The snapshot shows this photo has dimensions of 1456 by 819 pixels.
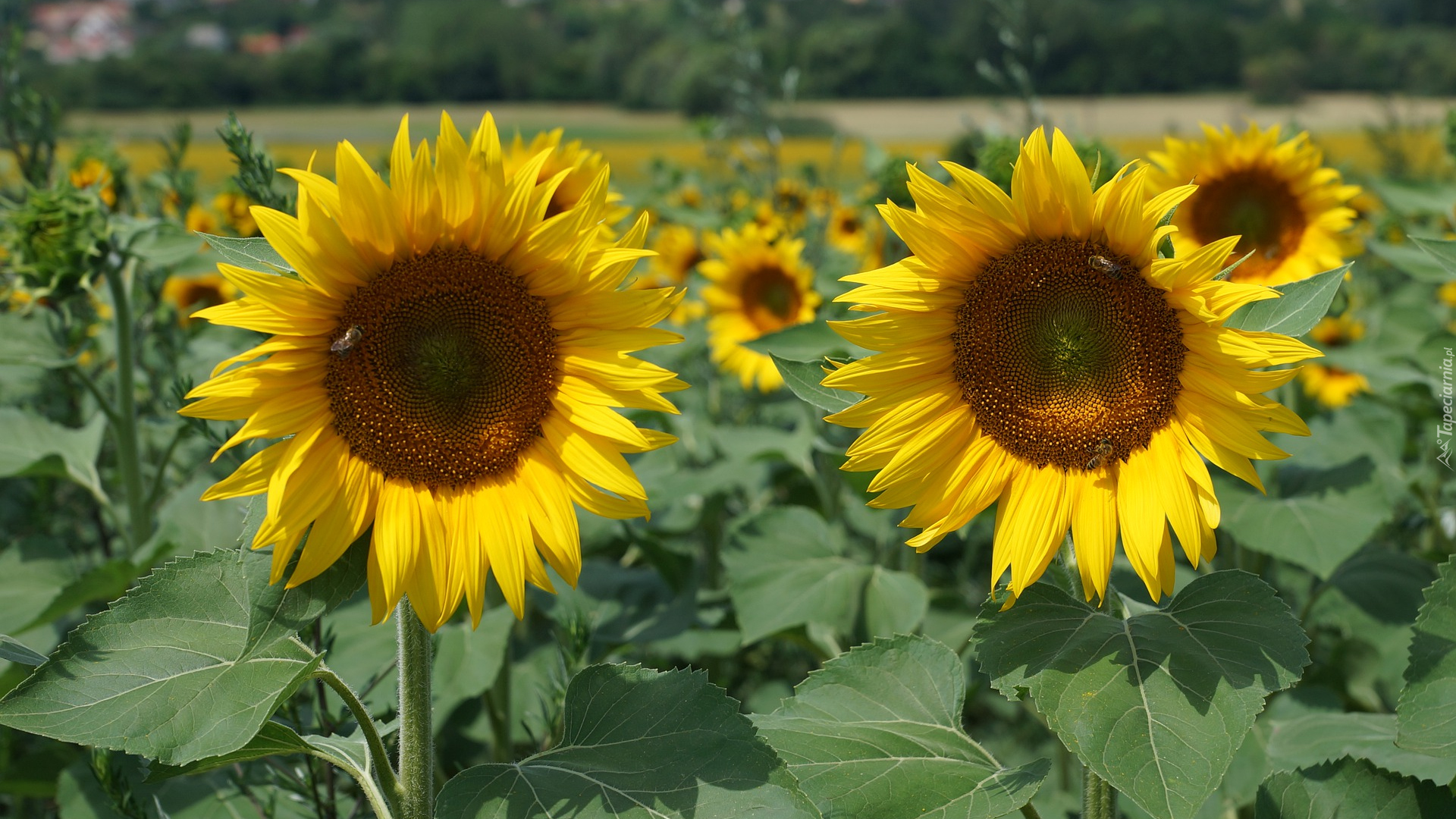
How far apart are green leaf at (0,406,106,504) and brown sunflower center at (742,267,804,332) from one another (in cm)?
279

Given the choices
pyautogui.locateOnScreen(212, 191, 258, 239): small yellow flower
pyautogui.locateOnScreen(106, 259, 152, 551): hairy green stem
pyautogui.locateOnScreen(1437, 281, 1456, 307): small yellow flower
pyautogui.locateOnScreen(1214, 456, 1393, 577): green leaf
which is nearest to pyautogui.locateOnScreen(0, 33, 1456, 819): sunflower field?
pyautogui.locateOnScreen(106, 259, 152, 551): hairy green stem

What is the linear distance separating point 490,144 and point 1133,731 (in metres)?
1.30

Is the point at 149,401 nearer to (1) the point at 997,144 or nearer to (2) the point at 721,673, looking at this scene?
(2) the point at 721,673

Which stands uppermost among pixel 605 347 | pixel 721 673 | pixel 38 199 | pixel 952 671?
pixel 38 199

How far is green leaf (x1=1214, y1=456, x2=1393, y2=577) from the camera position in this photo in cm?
269

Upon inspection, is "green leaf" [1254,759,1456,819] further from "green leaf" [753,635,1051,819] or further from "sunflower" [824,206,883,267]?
"sunflower" [824,206,883,267]

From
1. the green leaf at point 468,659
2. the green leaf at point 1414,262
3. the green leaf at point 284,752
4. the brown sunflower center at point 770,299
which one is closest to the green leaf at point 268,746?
the green leaf at point 284,752

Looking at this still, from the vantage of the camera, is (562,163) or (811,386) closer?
(811,386)

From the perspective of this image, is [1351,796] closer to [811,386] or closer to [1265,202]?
[811,386]

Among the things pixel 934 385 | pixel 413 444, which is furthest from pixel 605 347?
pixel 934 385

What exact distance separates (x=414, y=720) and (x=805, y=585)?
1.44m

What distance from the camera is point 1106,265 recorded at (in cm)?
169

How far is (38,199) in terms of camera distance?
7.93ft

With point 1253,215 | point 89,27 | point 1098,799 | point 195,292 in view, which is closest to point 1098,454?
point 1098,799
